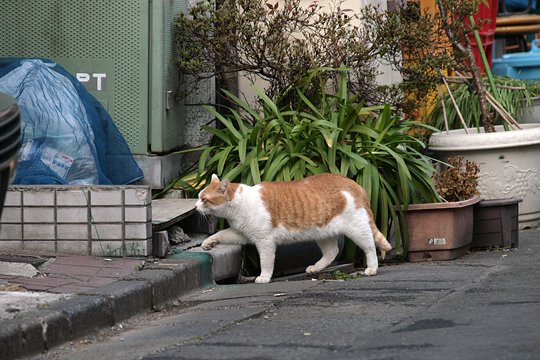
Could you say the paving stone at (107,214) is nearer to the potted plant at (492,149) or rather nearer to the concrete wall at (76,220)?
the concrete wall at (76,220)

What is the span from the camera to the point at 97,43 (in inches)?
333

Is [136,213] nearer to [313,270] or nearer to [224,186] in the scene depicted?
[224,186]

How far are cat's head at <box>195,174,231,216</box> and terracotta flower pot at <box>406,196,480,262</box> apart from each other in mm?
1627

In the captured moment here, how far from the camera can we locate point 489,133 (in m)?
9.95

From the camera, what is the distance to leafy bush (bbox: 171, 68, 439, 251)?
8305 millimetres

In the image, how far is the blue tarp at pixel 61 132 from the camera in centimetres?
751

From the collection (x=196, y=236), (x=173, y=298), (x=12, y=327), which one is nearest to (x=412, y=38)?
(x=196, y=236)

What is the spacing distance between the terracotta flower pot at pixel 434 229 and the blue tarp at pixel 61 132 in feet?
6.96

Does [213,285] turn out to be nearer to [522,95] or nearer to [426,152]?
[426,152]

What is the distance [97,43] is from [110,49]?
0.11 meters

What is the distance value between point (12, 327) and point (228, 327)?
1.10 meters

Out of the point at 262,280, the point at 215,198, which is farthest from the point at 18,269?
the point at 262,280

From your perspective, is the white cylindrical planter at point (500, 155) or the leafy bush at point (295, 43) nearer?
the leafy bush at point (295, 43)

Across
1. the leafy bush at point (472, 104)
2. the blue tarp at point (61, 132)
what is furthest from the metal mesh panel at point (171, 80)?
the leafy bush at point (472, 104)
